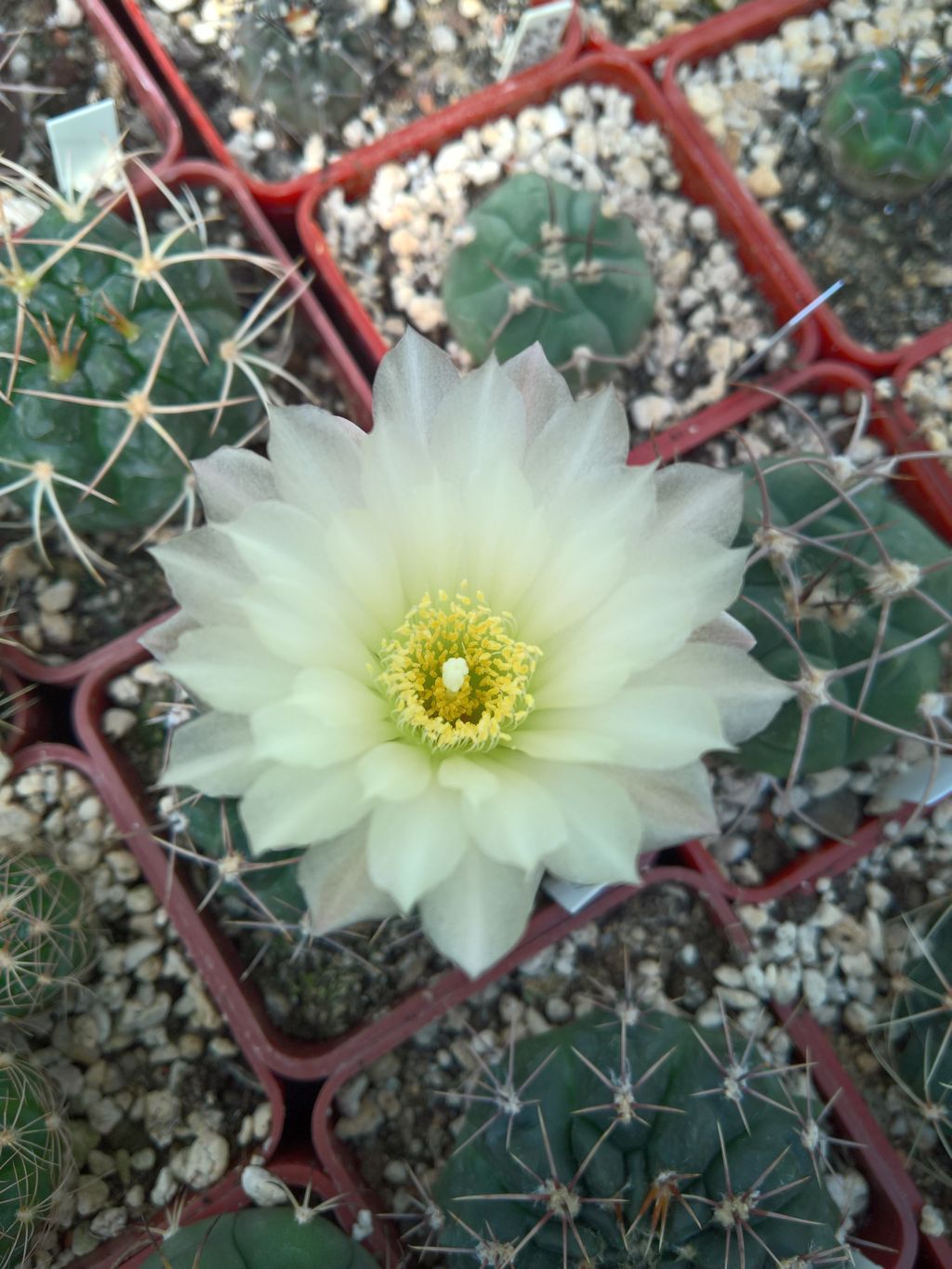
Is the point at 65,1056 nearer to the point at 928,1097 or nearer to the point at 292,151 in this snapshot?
the point at 928,1097

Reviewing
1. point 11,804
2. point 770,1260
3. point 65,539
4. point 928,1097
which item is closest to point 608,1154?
point 770,1260

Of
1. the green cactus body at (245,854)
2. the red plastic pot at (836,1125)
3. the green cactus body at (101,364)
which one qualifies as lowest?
the red plastic pot at (836,1125)

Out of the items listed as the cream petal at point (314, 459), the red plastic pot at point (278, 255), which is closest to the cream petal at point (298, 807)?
the cream petal at point (314, 459)

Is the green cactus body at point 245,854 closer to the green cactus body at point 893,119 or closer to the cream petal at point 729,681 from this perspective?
the cream petal at point 729,681

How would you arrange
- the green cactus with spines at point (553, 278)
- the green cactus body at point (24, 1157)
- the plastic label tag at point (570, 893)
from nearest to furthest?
the green cactus body at point (24, 1157), the plastic label tag at point (570, 893), the green cactus with spines at point (553, 278)

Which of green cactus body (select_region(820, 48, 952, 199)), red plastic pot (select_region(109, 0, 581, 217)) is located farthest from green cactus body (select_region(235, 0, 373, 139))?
green cactus body (select_region(820, 48, 952, 199))

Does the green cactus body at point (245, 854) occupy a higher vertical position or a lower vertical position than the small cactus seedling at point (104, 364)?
lower
